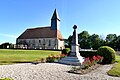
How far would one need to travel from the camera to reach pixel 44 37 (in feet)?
228

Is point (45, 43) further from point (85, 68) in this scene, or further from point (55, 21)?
point (85, 68)

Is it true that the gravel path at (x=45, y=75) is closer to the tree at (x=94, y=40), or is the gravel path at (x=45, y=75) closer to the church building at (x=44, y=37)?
the church building at (x=44, y=37)

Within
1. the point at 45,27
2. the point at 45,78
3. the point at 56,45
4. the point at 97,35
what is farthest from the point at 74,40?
the point at 97,35

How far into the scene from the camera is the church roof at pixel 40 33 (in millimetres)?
68119

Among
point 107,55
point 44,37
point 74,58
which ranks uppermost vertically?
point 44,37

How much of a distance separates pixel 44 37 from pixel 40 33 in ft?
9.44

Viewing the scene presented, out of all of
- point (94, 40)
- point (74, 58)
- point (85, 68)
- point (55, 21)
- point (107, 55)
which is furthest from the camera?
point (94, 40)

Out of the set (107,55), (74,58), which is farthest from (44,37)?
(74,58)

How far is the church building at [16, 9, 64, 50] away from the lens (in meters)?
67.8

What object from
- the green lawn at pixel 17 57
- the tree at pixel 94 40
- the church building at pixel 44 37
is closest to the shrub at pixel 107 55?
the green lawn at pixel 17 57

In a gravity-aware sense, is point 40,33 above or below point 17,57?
above

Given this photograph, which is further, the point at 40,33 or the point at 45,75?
the point at 40,33

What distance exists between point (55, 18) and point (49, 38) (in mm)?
8056

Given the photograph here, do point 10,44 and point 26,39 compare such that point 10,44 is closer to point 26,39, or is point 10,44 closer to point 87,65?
point 26,39
